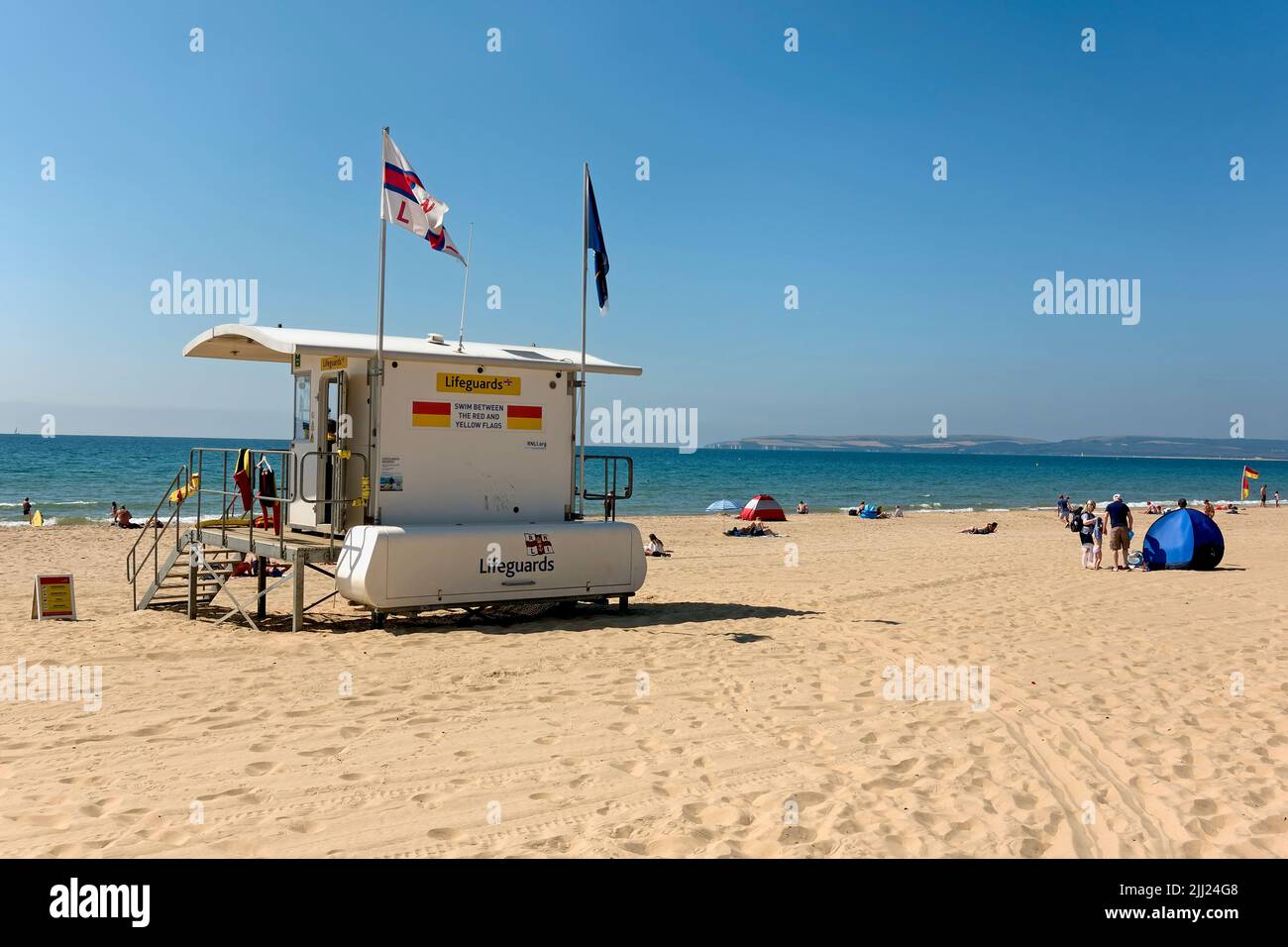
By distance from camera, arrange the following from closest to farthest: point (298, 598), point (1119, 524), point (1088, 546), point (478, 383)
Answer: point (298, 598), point (478, 383), point (1119, 524), point (1088, 546)

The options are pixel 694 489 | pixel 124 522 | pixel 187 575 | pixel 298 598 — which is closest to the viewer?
pixel 298 598

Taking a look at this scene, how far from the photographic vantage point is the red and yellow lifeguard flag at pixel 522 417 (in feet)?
40.3

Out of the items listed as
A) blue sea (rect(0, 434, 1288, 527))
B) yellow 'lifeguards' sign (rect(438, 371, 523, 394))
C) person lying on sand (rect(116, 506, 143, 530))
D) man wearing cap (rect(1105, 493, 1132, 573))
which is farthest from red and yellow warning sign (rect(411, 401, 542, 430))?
blue sea (rect(0, 434, 1288, 527))

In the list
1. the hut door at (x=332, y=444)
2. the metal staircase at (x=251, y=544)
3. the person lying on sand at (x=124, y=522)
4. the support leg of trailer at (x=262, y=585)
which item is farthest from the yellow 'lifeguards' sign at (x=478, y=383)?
the person lying on sand at (x=124, y=522)

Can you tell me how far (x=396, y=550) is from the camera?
10.8 m

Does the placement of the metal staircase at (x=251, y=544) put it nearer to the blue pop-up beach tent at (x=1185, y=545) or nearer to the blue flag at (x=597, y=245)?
the blue flag at (x=597, y=245)

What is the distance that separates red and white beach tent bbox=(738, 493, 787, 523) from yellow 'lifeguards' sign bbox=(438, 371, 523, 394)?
74.7ft

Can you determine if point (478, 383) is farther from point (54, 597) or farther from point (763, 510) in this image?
point (763, 510)

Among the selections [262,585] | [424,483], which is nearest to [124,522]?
[262,585]

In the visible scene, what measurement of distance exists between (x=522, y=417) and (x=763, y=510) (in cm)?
2333

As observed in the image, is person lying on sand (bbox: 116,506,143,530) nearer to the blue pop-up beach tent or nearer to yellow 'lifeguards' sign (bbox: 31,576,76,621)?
yellow 'lifeguards' sign (bbox: 31,576,76,621)

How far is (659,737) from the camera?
6.78 m

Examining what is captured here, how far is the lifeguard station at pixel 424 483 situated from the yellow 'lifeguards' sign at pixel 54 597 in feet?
3.37
